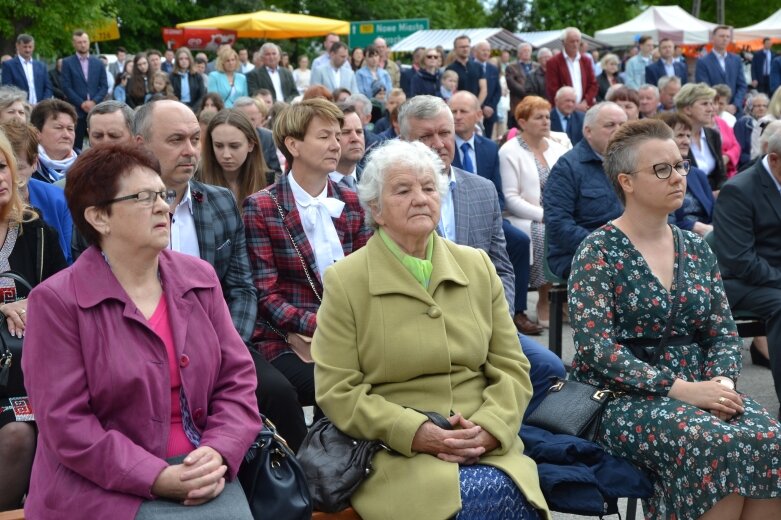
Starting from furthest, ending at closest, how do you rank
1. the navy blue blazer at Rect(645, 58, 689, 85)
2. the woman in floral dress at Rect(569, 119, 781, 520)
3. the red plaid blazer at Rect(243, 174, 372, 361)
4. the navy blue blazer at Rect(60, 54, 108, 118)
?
the navy blue blazer at Rect(645, 58, 689, 85) → the navy blue blazer at Rect(60, 54, 108, 118) → the red plaid blazer at Rect(243, 174, 372, 361) → the woman in floral dress at Rect(569, 119, 781, 520)

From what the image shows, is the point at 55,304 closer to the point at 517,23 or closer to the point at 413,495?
the point at 413,495

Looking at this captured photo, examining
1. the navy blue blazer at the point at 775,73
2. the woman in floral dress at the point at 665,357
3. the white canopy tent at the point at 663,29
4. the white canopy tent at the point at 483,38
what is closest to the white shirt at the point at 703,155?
the woman in floral dress at the point at 665,357

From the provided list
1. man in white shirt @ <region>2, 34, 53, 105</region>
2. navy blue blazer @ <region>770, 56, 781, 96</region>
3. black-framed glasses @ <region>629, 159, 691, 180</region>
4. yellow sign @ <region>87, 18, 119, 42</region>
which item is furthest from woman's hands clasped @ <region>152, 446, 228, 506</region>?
yellow sign @ <region>87, 18, 119, 42</region>

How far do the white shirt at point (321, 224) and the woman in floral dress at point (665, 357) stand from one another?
1169mm

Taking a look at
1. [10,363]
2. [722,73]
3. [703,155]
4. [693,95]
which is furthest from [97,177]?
[722,73]

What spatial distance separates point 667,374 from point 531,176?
181 inches

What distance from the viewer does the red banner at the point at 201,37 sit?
101ft

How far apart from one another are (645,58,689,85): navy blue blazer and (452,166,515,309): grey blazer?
15.8 metres

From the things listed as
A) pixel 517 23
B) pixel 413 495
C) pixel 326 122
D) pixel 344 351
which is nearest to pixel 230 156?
pixel 326 122

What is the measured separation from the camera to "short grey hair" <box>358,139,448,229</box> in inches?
152

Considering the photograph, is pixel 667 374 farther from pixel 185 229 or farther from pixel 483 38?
pixel 483 38

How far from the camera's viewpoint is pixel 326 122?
5059 mm

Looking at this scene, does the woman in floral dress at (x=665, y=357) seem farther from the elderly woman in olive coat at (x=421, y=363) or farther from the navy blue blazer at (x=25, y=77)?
the navy blue blazer at (x=25, y=77)

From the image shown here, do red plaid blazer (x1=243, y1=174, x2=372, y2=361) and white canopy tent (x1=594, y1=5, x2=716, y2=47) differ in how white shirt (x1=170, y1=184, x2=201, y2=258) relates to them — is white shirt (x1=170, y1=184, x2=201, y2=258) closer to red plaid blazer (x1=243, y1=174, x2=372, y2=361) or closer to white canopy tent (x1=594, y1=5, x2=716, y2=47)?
red plaid blazer (x1=243, y1=174, x2=372, y2=361)
